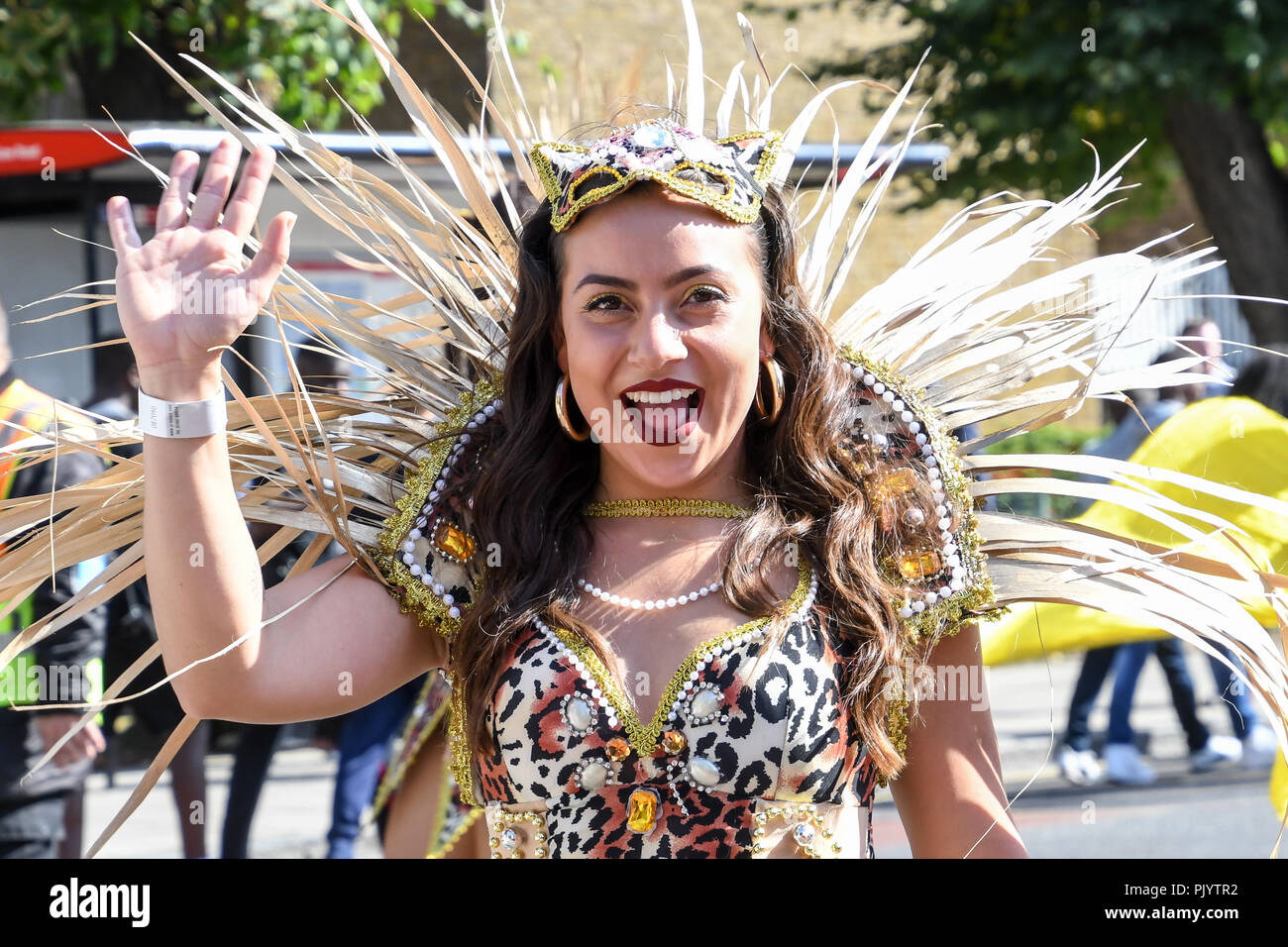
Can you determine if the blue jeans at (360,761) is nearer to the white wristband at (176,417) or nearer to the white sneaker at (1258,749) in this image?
the white wristband at (176,417)

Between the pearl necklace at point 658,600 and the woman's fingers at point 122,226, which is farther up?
the woman's fingers at point 122,226

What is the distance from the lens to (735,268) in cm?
198

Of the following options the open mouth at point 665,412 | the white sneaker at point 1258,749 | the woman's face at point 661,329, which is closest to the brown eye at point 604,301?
the woman's face at point 661,329

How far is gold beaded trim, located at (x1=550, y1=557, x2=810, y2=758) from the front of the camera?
1915 mm

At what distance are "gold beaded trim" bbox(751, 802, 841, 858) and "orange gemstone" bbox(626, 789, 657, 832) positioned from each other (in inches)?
5.4

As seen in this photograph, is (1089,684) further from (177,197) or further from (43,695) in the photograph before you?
(177,197)

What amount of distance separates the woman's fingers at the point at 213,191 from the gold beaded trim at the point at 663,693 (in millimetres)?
703

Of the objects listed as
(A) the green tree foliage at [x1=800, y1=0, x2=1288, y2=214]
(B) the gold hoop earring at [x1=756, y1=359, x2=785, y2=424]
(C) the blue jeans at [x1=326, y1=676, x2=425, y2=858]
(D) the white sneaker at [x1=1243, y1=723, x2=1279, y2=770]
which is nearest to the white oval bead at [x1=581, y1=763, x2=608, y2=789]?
(B) the gold hoop earring at [x1=756, y1=359, x2=785, y2=424]

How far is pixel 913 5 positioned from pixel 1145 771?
5.05 m

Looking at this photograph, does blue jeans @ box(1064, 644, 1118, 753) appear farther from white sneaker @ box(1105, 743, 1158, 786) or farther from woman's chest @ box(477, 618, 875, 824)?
woman's chest @ box(477, 618, 875, 824)

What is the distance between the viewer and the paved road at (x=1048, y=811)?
5.81 m

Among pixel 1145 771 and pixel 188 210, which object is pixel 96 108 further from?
pixel 188 210

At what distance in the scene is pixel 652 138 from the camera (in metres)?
2.02
